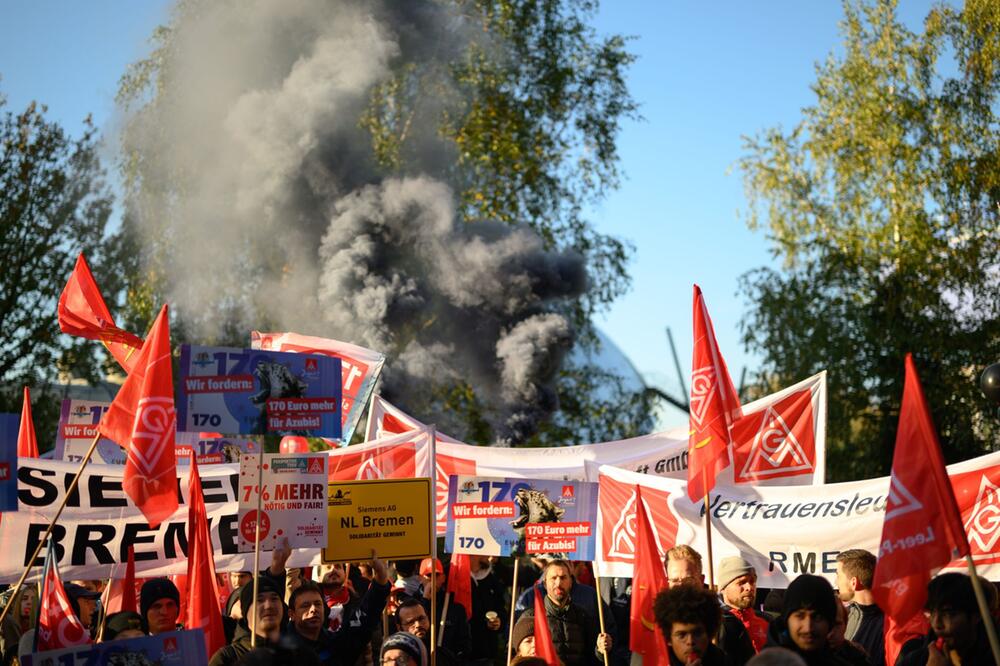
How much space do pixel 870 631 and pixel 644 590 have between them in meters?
1.27

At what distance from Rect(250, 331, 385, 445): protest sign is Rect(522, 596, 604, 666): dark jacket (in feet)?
14.2

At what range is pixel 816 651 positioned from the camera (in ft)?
15.7

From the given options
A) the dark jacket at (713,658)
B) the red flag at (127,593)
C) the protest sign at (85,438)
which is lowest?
the dark jacket at (713,658)

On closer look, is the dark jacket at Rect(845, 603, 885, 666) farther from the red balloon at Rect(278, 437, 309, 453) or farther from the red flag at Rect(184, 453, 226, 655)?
the red balloon at Rect(278, 437, 309, 453)

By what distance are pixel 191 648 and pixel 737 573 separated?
3.03 meters

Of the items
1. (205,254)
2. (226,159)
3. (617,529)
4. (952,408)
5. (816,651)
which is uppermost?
(226,159)

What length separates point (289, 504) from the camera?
7.89m

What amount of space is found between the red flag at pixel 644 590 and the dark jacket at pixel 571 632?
3.27 feet

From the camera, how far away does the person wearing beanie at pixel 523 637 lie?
7564 millimetres

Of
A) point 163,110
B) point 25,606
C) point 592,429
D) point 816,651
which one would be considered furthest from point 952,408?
point 816,651

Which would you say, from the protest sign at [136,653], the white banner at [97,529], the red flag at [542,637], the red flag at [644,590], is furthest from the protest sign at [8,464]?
the red flag at [644,590]

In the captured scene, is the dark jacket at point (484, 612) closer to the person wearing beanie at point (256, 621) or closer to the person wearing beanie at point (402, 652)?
the person wearing beanie at point (256, 621)

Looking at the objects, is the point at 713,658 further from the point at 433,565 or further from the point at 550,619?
the point at 550,619

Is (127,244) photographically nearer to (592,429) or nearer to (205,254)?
(205,254)
